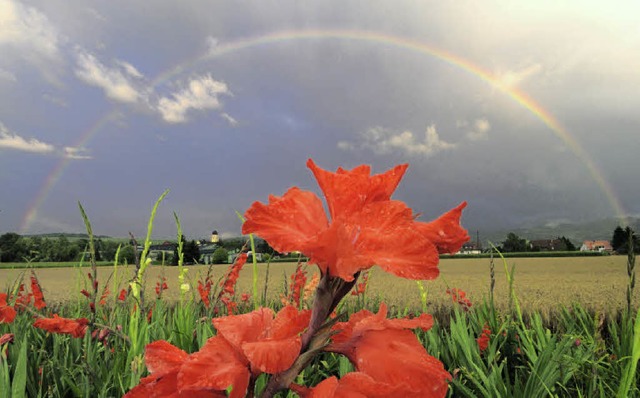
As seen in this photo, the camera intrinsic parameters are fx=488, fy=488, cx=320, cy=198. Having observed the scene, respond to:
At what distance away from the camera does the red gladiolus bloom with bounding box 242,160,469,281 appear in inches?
23.1

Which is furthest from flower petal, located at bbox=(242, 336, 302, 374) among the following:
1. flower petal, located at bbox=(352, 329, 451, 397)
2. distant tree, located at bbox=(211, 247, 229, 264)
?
distant tree, located at bbox=(211, 247, 229, 264)

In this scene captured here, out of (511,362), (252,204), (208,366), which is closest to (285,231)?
(252,204)

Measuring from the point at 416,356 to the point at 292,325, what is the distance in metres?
0.16

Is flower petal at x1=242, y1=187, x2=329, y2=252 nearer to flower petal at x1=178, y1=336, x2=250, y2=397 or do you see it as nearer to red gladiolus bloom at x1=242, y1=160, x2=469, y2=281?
red gladiolus bloom at x1=242, y1=160, x2=469, y2=281

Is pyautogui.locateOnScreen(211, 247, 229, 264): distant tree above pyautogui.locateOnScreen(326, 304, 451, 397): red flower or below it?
above

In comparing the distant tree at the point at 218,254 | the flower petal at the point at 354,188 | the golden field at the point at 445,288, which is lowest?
the golden field at the point at 445,288

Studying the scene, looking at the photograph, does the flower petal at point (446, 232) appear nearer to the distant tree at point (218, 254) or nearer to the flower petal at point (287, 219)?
the flower petal at point (287, 219)

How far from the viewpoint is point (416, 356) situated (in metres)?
0.61

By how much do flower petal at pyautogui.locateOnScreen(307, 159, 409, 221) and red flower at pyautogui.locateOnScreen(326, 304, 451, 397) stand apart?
15 centimetres

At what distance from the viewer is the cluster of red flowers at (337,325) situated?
1.90 feet

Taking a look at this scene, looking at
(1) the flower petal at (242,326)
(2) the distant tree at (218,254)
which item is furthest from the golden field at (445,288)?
(1) the flower petal at (242,326)

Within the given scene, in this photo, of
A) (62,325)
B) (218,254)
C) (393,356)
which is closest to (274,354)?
(393,356)

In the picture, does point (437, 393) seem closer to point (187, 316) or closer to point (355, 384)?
point (355, 384)

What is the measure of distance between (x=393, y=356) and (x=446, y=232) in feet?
0.57
